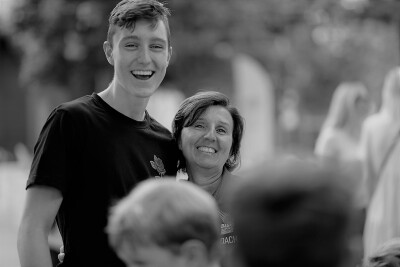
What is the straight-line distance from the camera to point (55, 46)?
16141mm

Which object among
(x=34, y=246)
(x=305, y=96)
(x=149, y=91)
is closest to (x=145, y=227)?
(x=34, y=246)

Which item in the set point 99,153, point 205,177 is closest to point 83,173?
point 99,153

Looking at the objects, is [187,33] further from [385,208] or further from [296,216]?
[296,216]

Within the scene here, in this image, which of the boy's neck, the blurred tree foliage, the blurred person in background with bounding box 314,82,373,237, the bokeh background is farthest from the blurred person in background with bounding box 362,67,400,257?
the blurred tree foliage

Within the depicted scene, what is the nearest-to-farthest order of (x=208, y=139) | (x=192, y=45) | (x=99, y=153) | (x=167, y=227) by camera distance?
(x=167, y=227), (x=99, y=153), (x=208, y=139), (x=192, y=45)

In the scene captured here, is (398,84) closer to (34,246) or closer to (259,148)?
(34,246)

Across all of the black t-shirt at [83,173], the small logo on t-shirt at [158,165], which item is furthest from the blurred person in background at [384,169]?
the black t-shirt at [83,173]

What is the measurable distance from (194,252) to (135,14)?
150 cm

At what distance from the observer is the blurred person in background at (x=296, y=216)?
1.45 metres

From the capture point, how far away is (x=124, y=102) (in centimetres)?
303

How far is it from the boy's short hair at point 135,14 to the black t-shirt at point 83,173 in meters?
0.41

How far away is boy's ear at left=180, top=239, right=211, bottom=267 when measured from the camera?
1760 mm

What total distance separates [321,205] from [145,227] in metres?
0.49

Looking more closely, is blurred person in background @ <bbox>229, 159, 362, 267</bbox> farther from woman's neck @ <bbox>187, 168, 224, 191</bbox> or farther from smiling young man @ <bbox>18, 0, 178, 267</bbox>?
woman's neck @ <bbox>187, 168, 224, 191</bbox>
